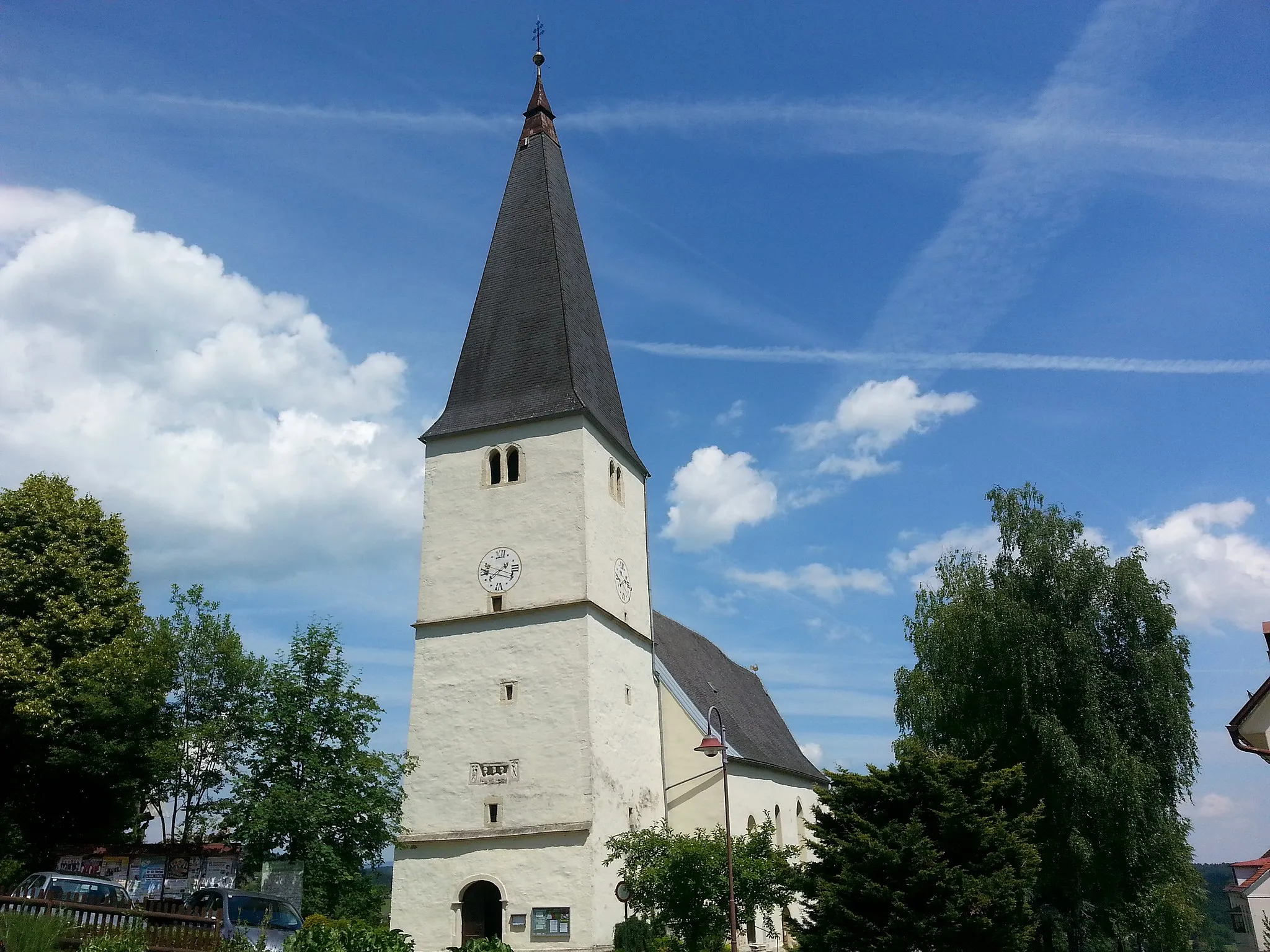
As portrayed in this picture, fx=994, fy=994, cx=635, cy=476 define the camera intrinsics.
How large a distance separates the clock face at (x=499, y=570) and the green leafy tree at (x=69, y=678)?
833cm

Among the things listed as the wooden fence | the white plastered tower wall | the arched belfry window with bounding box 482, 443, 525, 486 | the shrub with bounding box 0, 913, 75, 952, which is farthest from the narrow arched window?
the shrub with bounding box 0, 913, 75, 952

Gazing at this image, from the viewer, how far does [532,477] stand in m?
26.9

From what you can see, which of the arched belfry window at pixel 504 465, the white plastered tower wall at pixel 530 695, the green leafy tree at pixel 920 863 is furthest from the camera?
the arched belfry window at pixel 504 465

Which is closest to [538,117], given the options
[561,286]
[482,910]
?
[561,286]

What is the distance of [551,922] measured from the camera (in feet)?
74.0

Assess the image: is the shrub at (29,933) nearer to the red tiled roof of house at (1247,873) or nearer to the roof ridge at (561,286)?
the roof ridge at (561,286)

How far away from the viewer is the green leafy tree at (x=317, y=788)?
20.5 metres

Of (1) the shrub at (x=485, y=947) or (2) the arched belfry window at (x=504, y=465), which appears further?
(2) the arched belfry window at (x=504, y=465)

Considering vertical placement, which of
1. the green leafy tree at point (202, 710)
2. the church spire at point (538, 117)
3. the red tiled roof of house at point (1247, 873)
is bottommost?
the red tiled roof of house at point (1247, 873)

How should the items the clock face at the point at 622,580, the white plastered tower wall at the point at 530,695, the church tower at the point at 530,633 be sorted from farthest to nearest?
the clock face at the point at 622,580 → the church tower at the point at 530,633 → the white plastered tower wall at the point at 530,695

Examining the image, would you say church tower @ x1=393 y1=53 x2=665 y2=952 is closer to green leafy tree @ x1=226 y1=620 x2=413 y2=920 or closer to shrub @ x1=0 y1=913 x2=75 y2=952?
green leafy tree @ x1=226 y1=620 x2=413 y2=920

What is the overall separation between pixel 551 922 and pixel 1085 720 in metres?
13.7

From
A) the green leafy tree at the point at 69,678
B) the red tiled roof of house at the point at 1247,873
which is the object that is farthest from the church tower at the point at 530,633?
the red tiled roof of house at the point at 1247,873

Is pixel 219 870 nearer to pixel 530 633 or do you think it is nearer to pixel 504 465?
pixel 530 633
